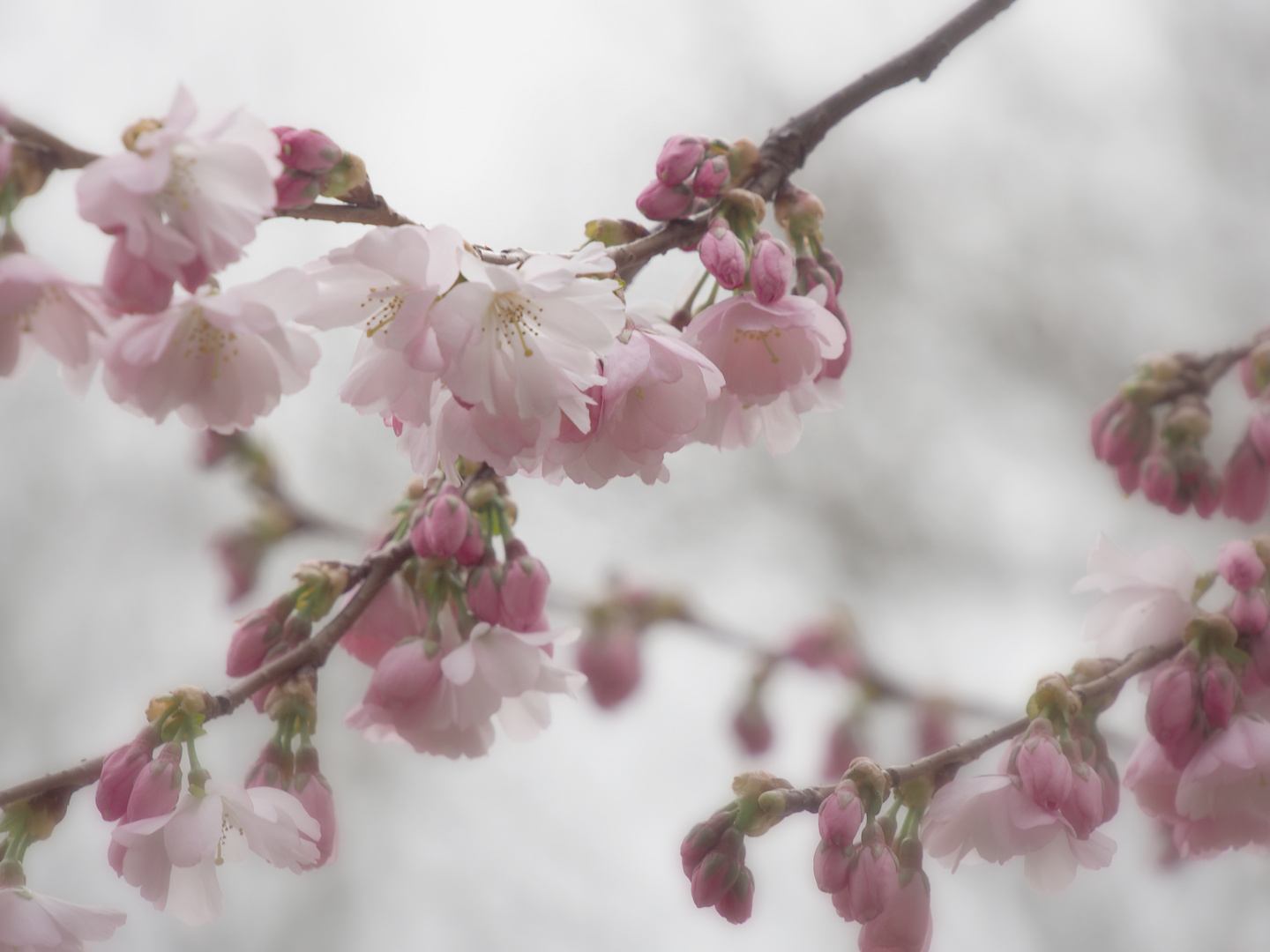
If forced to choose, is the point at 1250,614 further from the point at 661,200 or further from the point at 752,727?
the point at 752,727

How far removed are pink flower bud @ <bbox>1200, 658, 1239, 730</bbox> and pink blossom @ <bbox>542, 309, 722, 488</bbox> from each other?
1.21 feet

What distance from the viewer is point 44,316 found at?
0.47 metres

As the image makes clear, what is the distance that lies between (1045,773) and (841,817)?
123mm

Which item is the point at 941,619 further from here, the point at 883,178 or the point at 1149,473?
the point at 1149,473

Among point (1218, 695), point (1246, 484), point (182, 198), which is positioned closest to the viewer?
point (182, 198)

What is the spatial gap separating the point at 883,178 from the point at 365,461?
1.77 m

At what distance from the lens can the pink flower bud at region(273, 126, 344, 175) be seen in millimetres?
489

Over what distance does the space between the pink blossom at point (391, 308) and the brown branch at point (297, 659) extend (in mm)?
213

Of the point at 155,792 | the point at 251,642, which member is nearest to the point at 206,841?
the point at 155,792

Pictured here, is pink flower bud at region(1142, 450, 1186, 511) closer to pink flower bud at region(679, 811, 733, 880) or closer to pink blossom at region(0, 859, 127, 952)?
pink flower bud at region(679, 811, 733, 880)

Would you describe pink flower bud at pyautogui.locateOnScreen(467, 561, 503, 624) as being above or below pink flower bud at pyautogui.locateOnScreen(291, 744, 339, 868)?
above

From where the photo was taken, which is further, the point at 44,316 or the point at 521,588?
the point at 521,588

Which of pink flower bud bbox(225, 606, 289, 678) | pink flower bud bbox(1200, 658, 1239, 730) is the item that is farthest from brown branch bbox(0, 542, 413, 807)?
pink flower bud bbox(1200, 658, 1239, 730)

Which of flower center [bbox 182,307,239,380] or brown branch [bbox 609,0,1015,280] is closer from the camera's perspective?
flower center [bbox 182,307,239,380]
